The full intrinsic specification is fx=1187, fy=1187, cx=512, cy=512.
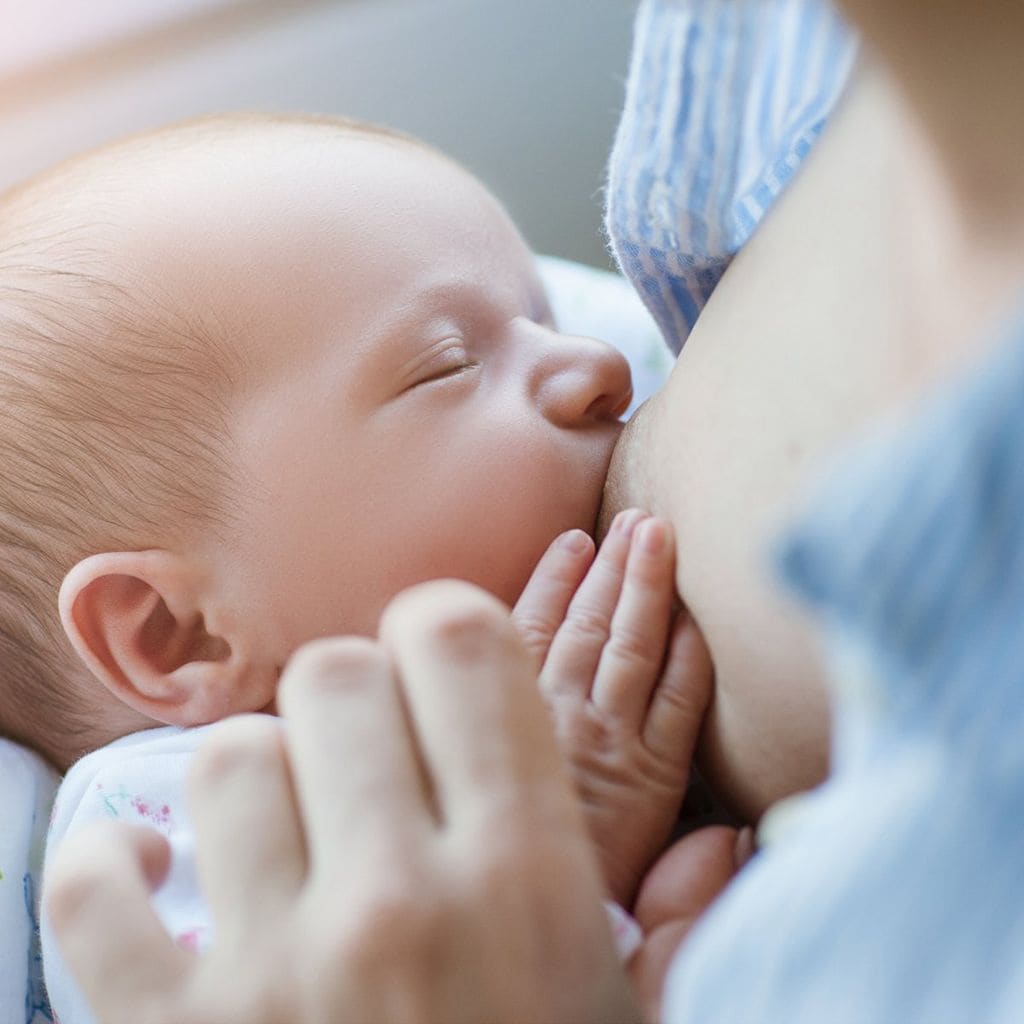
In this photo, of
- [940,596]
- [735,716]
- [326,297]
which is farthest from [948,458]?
[326,297]

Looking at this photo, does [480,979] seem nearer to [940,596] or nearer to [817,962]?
[817,962]

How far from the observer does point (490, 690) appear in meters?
0.52

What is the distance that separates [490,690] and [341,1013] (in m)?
0.15

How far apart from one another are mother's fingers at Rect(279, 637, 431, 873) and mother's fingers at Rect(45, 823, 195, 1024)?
84 millimetres

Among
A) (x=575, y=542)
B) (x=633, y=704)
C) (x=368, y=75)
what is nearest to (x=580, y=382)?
(x=575, y=542)

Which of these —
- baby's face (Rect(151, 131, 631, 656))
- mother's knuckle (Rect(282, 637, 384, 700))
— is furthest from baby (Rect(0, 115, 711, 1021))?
mother's knuckle (Rect(282, 637, 384, 700))

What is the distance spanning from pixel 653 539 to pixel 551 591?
11cm

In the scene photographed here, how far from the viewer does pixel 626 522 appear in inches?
28.6

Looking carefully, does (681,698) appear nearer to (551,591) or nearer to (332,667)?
(551,591)

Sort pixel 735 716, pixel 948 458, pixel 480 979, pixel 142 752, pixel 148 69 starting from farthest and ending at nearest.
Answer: pixel 148 69 < pixel 142 752 < pixel 735 716 < pixel 480 979 < pixel 948 458

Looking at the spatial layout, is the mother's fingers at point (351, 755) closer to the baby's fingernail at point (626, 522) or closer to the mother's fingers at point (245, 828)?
the mother's fingers at point (245, 828)

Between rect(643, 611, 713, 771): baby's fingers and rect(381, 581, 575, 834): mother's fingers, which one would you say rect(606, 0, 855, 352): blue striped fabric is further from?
rect(381, 581, 575, 834): mother's fingers

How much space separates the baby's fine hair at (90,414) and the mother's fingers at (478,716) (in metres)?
0.36

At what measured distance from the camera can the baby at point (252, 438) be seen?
84 cm
